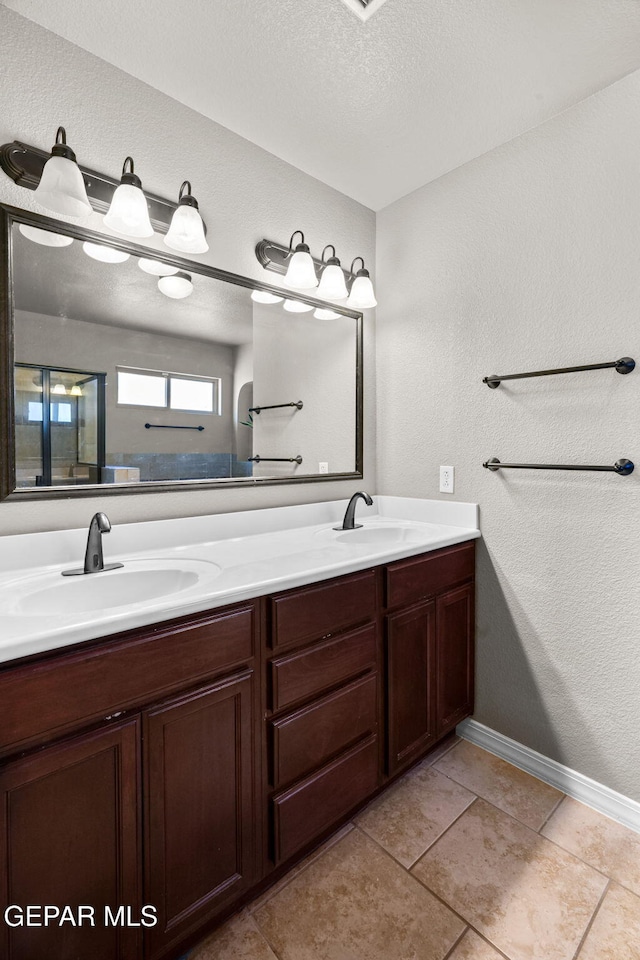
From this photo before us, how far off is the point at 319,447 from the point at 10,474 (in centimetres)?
115

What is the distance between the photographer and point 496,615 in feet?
6.08

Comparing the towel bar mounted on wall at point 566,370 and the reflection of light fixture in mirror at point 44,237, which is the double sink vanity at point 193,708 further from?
the reflection of light fixture in mirror at point 44,237

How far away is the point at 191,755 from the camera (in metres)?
1.03

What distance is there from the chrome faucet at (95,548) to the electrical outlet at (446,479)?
135cm

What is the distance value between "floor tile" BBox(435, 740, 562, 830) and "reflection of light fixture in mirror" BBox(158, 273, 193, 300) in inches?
78.4

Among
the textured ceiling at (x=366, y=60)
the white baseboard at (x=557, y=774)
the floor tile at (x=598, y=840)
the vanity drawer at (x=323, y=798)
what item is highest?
the textured ceiling at (x=366, y=60)

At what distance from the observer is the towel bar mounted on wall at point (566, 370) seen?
1.46 metres

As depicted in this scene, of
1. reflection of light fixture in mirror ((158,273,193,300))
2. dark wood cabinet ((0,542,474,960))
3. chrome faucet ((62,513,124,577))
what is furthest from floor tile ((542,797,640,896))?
reflection of light fixture in mirror ((158,273,193,300))

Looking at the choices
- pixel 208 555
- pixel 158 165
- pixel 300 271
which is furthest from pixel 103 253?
pixel 208 555

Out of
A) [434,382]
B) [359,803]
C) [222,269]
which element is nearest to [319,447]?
[434,382]

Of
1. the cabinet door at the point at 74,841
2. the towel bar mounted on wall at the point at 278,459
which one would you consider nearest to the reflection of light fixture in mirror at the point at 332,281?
the towel bar mounted on wall at the point at 278,459

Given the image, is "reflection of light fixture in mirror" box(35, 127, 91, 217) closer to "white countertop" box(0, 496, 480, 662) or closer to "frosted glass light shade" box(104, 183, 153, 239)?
"frosted glass light shade" box(104, 183, 153, 239)

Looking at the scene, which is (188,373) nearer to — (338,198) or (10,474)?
(10,474)

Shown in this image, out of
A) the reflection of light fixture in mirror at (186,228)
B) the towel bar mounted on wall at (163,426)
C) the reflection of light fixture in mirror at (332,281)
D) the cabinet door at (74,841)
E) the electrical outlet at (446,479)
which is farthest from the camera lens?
the electrical outlet at (446,479)
